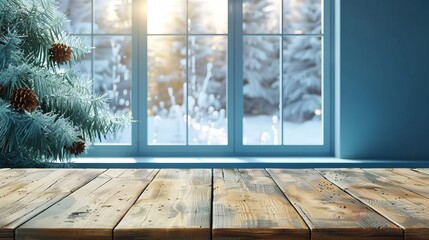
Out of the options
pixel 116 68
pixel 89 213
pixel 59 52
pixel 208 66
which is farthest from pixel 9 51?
pixel 89 213

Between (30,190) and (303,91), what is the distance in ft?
8.89

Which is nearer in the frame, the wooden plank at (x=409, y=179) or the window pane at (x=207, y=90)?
the wooden plank at (x=409, y=179)

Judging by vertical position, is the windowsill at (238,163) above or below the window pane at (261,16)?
below

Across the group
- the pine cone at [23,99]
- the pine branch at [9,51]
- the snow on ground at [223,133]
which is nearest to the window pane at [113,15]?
the snow on ground at [223,133]

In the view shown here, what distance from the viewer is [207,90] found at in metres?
3.80

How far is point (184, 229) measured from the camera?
91 centimetres

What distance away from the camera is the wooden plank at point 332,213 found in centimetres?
91

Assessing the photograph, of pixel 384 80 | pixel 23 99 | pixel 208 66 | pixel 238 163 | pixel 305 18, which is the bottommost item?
pixel 238 163

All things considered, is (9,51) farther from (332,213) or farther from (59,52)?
(332,213)

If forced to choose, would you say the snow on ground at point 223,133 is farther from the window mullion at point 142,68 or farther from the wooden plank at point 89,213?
the wooden plank at point 89,213

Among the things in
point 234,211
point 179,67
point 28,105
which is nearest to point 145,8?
point 179,67

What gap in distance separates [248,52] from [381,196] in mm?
2598

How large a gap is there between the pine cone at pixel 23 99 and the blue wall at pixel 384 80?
1.89 meters

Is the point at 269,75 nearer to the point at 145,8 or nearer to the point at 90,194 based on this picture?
the point at 145,8
